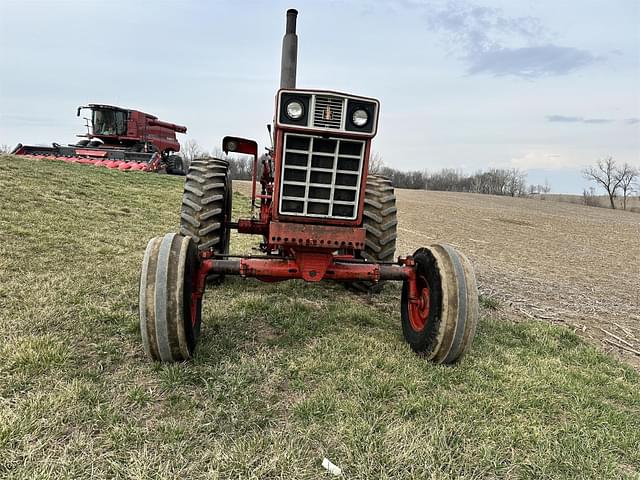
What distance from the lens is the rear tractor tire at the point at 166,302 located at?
2.81m

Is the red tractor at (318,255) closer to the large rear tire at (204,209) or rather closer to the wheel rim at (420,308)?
the wheel rim at (420,308)

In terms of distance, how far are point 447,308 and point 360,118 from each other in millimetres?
1575

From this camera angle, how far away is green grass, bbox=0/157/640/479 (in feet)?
7.06

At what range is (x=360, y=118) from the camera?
127 inches

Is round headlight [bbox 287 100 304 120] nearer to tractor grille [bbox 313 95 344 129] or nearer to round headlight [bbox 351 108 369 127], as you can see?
tractor grille [bbox 313 95 344 129]

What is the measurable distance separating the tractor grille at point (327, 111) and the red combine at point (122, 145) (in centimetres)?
1532

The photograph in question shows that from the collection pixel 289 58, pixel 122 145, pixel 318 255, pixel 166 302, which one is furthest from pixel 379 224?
pixel 122 145

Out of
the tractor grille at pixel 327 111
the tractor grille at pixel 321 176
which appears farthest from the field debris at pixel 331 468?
the tractor grille at pixel 327 111

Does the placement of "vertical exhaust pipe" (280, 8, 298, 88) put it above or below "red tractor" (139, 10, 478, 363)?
above

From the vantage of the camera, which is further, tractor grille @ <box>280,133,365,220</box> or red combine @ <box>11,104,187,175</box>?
red combine @ <box>11,104,187,175</box>

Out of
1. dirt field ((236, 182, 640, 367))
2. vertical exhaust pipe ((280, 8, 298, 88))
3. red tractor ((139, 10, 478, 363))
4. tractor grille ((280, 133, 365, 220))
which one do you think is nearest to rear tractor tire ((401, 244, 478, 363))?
red tractor ((139, 10, 478, 363))

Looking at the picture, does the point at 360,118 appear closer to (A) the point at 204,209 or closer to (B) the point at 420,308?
(B) the point at 420,308

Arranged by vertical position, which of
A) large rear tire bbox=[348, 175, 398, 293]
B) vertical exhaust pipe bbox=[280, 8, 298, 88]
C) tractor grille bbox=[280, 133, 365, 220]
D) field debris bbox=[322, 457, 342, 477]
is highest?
vertical exhaust pipe bbox=[280, 8, 298, 88]

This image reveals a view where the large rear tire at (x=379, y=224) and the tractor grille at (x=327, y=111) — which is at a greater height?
the tractor grille at (x=327, y=111)
